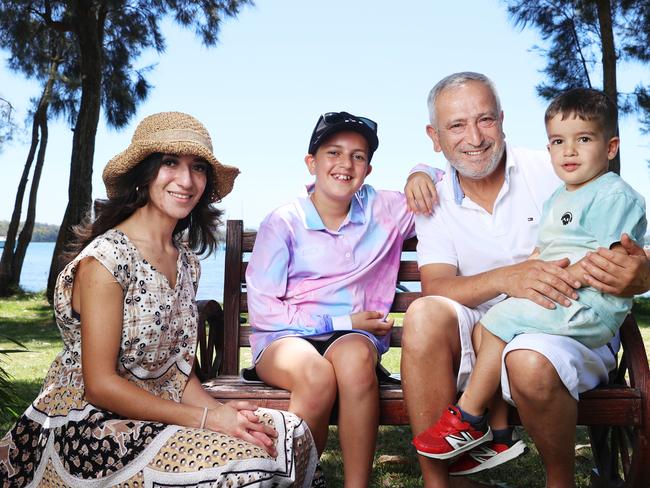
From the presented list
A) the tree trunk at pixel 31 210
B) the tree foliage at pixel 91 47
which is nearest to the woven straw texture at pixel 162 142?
the tree foliage at pixel 91 47

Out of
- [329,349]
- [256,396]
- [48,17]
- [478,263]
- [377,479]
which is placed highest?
[48,17]

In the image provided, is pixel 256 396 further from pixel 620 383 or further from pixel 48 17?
pixel 48 17

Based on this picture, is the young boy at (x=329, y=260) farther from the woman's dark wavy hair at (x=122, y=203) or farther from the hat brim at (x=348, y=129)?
the woman's dark wavy hair at (x=122, y=203)

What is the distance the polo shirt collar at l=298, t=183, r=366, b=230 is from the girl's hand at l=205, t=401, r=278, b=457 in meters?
1.14

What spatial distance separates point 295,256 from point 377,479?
1229 millimetres

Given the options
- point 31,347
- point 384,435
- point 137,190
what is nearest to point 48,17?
point 31,347

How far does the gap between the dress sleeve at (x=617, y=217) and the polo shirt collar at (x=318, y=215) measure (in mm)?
1015

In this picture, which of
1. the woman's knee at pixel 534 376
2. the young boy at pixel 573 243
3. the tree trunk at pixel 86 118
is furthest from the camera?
the tree trunk at pixel 86 118

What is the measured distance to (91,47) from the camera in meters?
11.7

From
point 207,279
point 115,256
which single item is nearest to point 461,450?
point 115,256

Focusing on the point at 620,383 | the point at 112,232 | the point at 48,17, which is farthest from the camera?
the point at 48,17

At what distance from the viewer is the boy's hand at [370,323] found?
3.20m

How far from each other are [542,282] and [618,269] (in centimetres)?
26

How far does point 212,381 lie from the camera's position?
3377mm
